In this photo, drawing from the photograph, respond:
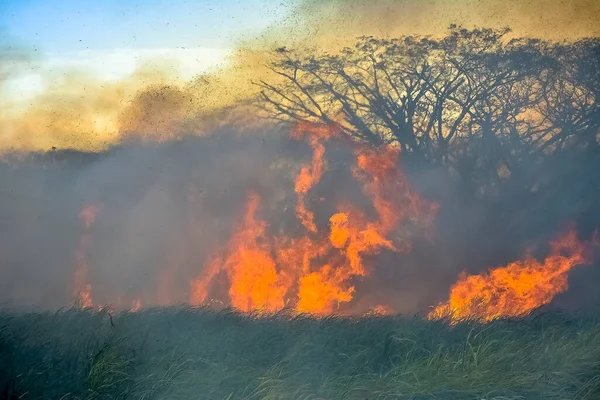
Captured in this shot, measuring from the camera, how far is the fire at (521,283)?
14750 mm

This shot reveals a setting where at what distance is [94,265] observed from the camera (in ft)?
54.1

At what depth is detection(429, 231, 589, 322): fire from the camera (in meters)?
14.8

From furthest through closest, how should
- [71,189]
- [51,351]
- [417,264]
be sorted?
1. [71,189]
2. [417,264]
3. [51,351]

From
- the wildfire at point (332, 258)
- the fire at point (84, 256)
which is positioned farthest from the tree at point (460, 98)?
the fire at point (84, 256)

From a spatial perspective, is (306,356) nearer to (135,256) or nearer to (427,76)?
(135,256)

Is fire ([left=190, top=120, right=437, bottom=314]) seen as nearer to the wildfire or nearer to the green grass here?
the wildfire

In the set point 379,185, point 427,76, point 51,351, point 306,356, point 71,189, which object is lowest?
point 306,356

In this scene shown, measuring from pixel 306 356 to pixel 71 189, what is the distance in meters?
9.04

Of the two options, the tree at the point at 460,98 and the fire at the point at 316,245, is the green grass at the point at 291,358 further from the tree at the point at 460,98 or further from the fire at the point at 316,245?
the tree at the point at 460,98

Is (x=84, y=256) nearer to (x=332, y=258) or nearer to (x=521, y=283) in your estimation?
(x=332, y=258)

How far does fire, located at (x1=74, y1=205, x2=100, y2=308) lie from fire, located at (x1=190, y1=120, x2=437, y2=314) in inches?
96.3

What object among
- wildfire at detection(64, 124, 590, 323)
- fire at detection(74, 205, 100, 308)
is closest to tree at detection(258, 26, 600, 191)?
wildfire at detection(64, 124, 590, 323)

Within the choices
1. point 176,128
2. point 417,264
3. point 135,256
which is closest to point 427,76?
point 417,264

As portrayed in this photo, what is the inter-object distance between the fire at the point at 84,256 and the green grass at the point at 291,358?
360 centimetres
